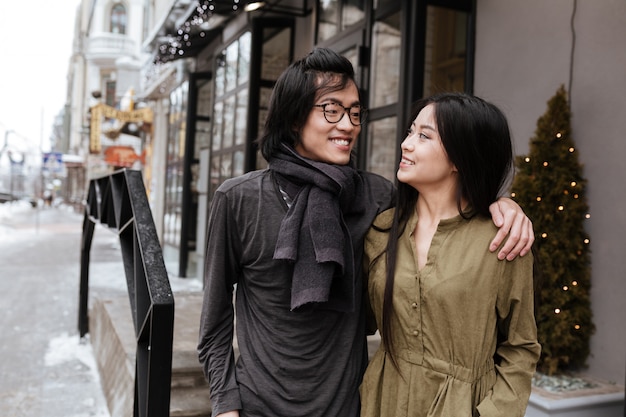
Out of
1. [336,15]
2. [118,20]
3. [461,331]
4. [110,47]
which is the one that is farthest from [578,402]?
[118,20]

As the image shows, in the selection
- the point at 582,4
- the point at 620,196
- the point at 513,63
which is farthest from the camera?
the point at 513,63

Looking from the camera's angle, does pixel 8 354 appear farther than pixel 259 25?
No

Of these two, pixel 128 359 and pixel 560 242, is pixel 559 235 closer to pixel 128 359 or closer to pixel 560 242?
pixel 560 242

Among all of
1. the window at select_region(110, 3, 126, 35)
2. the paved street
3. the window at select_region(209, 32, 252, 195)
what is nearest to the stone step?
the paved street

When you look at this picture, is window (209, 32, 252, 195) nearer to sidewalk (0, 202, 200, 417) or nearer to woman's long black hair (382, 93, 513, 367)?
sidewalk (0, 202, 200, 417)

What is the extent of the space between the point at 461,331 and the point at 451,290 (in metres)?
0.11

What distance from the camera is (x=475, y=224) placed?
155 cm

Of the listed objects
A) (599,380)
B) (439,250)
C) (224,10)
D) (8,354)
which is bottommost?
(8,354)

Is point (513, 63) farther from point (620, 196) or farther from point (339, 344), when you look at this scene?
point (339, 344)

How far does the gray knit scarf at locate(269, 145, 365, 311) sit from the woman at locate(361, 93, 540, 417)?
0.39ft

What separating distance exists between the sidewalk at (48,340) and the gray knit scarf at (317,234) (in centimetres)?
279

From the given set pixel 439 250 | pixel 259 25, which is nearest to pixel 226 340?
pixel 439 250

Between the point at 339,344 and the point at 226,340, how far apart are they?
1.05 feet

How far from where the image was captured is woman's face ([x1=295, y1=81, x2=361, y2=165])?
5.32 ft
